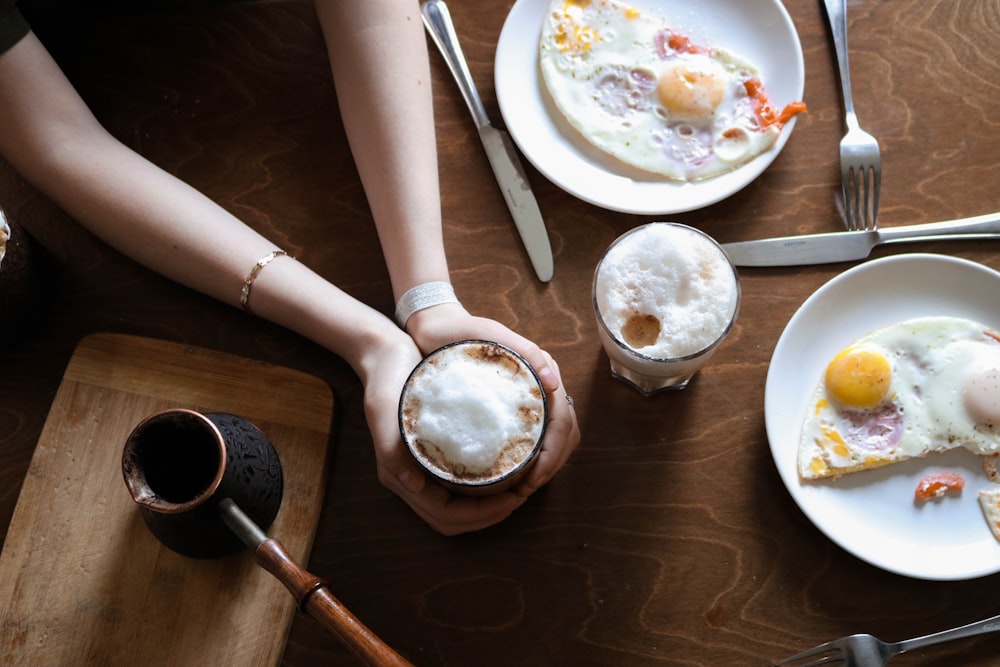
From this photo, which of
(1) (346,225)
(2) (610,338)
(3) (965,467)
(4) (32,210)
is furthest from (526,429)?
(4) (32,210)

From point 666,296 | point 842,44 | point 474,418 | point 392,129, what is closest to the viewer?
point 474,418

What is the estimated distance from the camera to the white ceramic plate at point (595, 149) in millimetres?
1342

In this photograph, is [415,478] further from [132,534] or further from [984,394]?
[984,394]

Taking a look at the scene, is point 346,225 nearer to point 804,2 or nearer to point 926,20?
point 804,2

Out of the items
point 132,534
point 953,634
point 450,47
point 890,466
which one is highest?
point 450,47

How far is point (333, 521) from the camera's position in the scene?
1.27m

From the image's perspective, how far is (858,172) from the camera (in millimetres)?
1356

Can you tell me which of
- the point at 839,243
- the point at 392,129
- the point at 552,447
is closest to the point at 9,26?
the point at 392,129

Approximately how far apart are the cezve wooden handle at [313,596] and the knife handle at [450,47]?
0.82 meters

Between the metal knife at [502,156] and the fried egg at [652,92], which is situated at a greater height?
the fried egg at [652,92]

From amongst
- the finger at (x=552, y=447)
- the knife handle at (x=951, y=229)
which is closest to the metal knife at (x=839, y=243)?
the knife handle at (x=951, y=229)

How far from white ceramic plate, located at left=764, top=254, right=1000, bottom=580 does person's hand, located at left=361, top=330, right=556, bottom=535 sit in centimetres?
41

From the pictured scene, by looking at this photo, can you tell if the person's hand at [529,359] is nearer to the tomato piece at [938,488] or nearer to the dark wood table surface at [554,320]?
the dark wood table surface at [554,320]

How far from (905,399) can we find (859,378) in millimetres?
97
